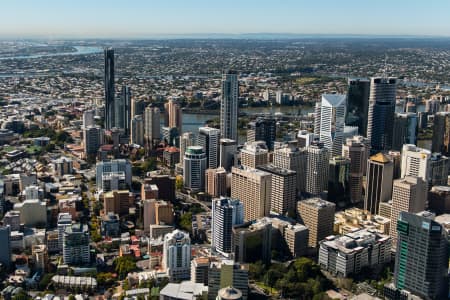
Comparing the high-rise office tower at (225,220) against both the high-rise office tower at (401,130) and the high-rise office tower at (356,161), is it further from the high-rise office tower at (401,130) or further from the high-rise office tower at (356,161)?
the high-rise office tower at (401,130)

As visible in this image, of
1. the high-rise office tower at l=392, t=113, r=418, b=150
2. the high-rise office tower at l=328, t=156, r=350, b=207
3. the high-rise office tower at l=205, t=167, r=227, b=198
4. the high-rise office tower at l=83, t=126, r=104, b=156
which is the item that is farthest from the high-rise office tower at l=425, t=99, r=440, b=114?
the high-rise office tower at l=83, t=126, r=104, b=156

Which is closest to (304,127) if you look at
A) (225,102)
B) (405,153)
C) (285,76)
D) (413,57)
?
(225,102)

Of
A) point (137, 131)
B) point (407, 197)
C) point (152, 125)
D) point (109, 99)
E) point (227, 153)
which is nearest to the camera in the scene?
point (407, 197)

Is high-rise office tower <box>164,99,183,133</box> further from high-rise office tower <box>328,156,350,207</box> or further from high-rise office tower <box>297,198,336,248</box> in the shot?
high-rise office tower <box>297,198,336,248</box>

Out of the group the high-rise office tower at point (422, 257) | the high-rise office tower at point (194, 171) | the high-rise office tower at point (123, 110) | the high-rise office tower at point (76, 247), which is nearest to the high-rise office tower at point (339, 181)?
the high-rise office tower at point (194, 171)

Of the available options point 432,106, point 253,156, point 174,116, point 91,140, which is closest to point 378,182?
point 253,156

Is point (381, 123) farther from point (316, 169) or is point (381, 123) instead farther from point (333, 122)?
point (316, 169)

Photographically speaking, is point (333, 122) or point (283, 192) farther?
point (333, 122)
